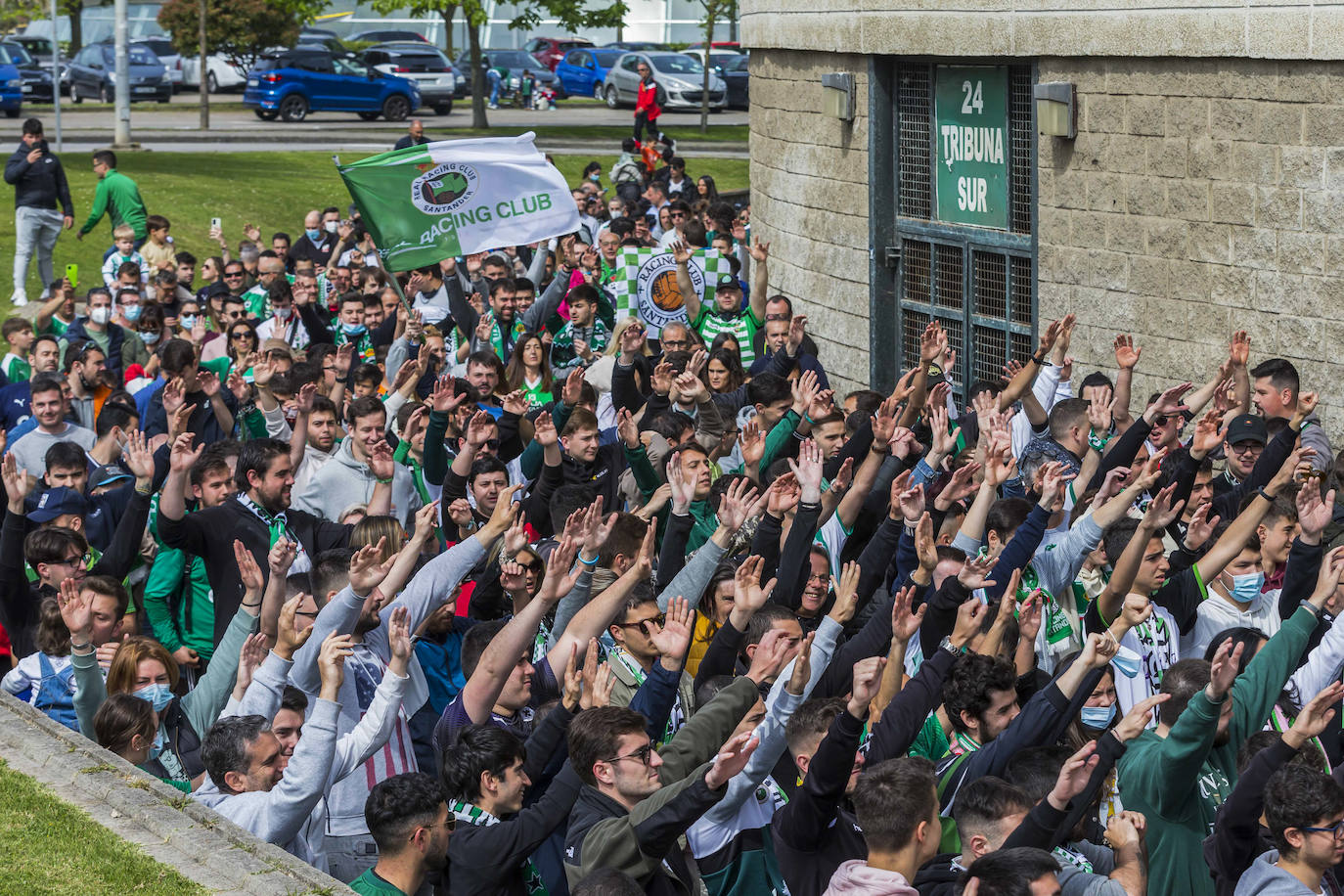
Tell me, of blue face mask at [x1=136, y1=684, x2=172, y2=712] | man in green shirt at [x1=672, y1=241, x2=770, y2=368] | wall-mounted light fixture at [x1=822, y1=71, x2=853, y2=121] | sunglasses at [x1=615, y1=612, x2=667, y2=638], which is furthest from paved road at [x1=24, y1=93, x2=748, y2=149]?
sunglasses at [x1=615, y1=612, x2=667, y2=638]

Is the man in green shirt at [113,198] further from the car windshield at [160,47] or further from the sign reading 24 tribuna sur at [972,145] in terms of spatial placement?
the car windshield at [160,47]

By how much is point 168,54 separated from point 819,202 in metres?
38.7

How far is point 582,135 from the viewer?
124 feet

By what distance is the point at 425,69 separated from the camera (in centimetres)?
4341

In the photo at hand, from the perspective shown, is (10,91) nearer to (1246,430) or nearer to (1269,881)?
(1246,430)

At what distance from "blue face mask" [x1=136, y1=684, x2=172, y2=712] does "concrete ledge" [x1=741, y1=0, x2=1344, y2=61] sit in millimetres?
7774

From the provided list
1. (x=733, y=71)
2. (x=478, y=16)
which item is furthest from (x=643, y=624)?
(x=733, y=71)

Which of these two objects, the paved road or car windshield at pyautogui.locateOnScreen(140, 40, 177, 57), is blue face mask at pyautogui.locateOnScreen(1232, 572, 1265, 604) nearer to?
the paved road

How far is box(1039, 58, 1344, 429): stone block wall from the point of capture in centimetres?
1053

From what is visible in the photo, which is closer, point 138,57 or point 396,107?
point 396,107

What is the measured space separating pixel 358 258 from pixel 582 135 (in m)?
20.2

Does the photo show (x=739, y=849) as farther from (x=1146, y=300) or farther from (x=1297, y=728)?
(x=1146, y=300)

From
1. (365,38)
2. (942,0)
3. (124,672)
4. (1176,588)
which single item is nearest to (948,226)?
(942,0)

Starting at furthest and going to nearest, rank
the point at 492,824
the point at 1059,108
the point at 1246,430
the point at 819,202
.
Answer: the point at 819,202 → the point at 1059,108 → the point at 1246,430 → the point at 492,824
